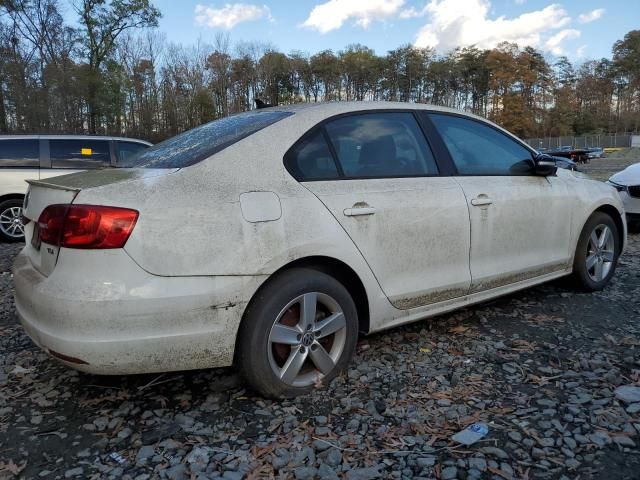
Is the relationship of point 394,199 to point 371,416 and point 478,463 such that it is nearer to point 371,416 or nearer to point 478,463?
point 371,416

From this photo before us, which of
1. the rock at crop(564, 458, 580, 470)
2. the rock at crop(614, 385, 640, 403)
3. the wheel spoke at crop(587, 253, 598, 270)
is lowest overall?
the rock at crop(564, 458, 580, 470)

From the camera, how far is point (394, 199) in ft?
9.39

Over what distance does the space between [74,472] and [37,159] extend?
7271mm

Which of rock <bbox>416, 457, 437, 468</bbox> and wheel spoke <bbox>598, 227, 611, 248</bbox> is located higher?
wheel spoke <bbox>598, 227, 611, 248</bbox>

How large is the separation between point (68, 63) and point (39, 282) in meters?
34.8

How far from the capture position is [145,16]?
35.5 meters

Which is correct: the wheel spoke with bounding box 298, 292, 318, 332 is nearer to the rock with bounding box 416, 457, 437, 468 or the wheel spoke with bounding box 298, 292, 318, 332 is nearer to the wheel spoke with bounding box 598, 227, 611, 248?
the rock with bounding box 416, 457, 437, 468

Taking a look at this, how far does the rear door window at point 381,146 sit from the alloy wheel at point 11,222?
674cm

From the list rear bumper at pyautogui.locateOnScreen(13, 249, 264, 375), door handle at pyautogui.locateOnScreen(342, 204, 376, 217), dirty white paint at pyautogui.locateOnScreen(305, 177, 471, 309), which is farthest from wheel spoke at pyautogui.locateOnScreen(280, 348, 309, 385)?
door handle at pyautogui.locateOnScreen(342, 204, 376, 217)

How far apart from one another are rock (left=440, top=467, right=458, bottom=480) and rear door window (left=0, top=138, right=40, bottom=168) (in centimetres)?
A: 809

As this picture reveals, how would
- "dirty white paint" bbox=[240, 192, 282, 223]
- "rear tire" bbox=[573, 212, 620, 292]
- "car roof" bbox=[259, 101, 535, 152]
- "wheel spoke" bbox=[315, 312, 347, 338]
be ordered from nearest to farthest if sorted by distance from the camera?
1. "dirty white paint" bbox=[240, 192, 282, 223]
2. "wheel spoke" bbox=[315, 312, 347, 338]
3. "car roof" bbox=[259, 101, 535, 152]
4. "rear tire" bbox=[573, 212, 620, 292]

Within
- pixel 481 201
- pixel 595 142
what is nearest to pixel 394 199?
pixel 481 201

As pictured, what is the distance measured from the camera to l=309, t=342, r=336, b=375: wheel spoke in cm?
262

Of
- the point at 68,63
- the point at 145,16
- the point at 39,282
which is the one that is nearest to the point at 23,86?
the point at 68,63
